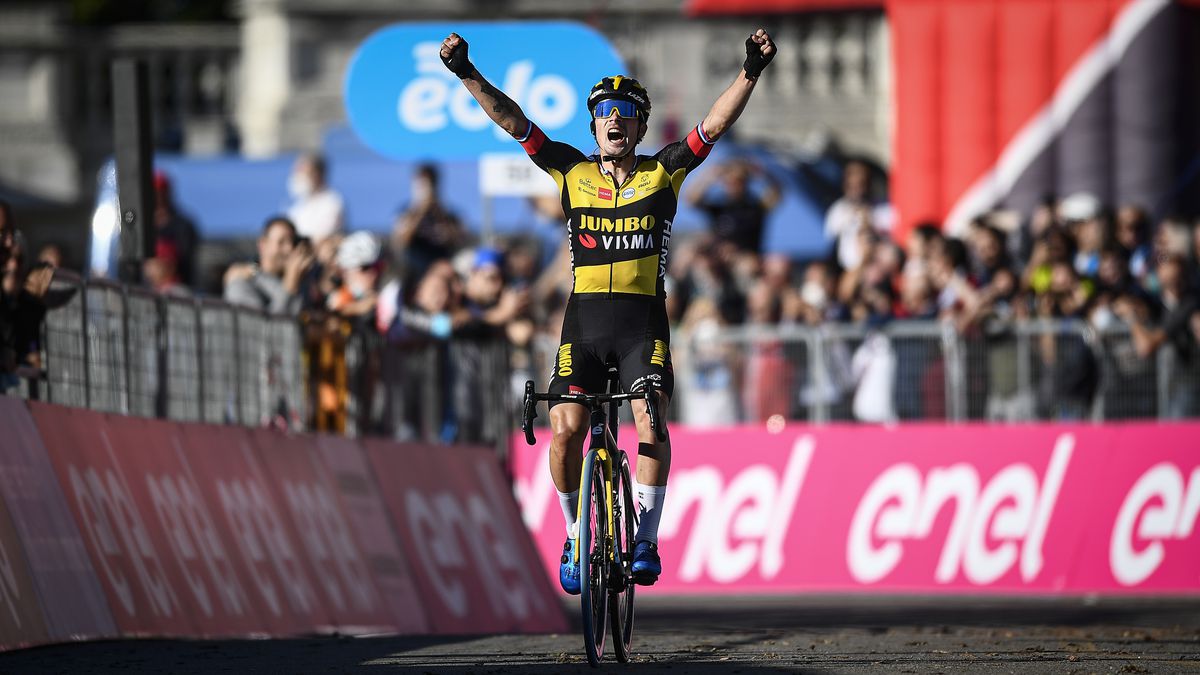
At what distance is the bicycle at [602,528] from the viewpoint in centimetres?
946

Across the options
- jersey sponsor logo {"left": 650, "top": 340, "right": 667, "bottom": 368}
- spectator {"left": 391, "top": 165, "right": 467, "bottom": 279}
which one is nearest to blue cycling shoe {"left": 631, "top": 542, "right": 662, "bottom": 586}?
jersey sponsor logo {"left": 650, "top": 340, "right": 667, "bottom": 368}

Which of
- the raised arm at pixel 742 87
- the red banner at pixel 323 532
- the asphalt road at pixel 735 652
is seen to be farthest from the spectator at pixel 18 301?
the raised arm at pixel 742 87

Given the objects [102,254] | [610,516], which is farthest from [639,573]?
[102,254]

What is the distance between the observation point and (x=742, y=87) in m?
10.0

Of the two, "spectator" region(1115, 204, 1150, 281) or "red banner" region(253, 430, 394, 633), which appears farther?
"spectator" region(1115, 204, 1150, 281)

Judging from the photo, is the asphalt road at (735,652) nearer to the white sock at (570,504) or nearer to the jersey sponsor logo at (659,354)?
the white sock at (570,504)

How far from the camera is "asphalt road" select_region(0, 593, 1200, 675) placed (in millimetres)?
9281

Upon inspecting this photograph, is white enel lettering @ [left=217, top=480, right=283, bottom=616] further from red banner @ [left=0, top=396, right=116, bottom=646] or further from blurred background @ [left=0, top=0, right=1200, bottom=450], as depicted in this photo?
red banner @ [left=0, top=396, right=116, bottom=646]

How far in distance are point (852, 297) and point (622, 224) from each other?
9.00 metres

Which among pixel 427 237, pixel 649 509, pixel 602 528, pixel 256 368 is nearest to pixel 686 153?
pixel 649 509

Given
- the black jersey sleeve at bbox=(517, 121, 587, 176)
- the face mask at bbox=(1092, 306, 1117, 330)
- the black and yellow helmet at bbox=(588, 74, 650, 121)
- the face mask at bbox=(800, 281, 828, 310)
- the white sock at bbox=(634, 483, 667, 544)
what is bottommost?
the white sock at bbox=(634, 483, 667, 544)

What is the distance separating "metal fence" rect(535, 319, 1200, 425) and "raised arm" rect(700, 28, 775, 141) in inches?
315

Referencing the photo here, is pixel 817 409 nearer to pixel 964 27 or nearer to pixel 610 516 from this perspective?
pixel 964 27

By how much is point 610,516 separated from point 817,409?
8705 millimetres
